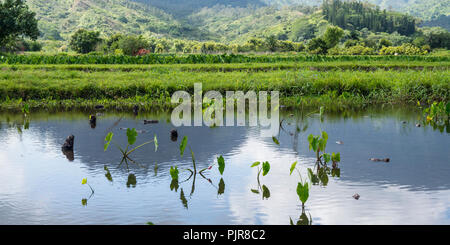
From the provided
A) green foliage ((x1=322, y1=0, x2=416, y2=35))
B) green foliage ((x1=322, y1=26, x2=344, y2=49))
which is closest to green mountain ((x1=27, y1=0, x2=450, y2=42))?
green foliage ((x1=322, y1=0, x2=416, y2=35))

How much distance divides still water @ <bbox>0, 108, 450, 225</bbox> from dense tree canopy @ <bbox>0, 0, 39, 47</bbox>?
920 inches

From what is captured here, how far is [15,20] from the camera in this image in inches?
1298

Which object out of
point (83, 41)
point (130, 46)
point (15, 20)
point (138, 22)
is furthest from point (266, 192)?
point (138, 22)

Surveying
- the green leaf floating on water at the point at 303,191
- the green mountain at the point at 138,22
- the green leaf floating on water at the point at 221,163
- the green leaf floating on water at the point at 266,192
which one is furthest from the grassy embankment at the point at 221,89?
the green mountain at the point at 138,22

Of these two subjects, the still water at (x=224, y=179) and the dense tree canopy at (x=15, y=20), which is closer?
the still water at (x=224, y=179)

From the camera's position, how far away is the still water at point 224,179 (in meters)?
5.96

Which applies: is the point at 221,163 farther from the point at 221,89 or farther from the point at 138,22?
the point at 138,22

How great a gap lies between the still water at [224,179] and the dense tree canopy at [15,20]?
23364 millimetres

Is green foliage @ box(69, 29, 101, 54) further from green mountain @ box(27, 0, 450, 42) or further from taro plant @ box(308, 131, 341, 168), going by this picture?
green mountain @ box(27, 0, 450, 42)

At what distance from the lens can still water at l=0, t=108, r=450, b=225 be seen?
5965mm

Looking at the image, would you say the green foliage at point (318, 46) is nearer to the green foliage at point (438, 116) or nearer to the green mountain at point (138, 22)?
the green foliage at point (438, 116)

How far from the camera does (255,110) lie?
603 inches

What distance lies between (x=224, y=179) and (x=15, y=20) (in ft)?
96.8
